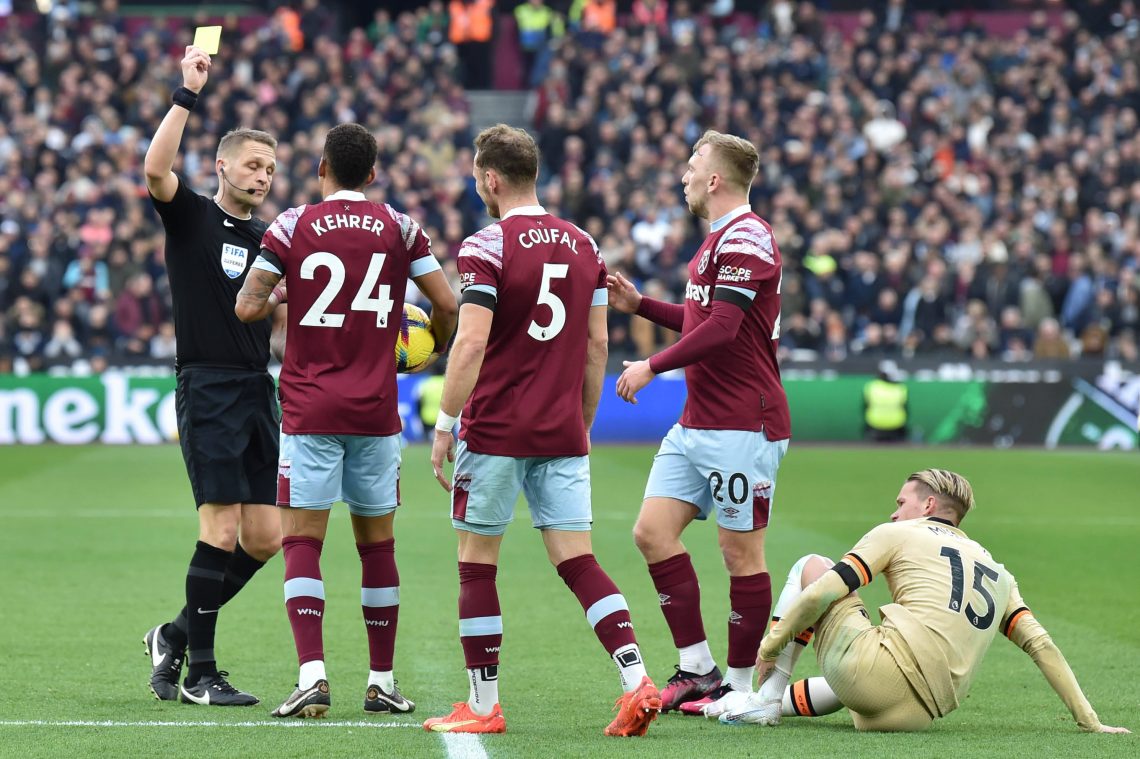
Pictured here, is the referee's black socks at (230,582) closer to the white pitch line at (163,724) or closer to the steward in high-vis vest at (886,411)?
the white pitch line at (163,724)

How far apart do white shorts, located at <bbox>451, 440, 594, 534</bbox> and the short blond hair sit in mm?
1428

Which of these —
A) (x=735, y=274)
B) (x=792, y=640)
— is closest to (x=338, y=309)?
(x=735, y=274)

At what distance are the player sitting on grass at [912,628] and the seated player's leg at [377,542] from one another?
1.52m

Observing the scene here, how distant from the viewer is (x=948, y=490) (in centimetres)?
620

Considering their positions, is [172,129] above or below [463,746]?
above

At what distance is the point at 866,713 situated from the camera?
5.99 metres

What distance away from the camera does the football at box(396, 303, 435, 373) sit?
21.9ft

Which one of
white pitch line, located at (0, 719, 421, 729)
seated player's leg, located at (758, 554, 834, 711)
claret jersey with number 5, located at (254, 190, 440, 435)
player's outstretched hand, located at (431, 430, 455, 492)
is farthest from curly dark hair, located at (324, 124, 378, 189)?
seated player's leg, located at (758, 554, 834, 711)

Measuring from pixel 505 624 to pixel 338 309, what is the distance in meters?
3.10

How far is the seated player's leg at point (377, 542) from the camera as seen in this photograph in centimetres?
638

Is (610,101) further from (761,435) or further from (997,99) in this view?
(761,435)

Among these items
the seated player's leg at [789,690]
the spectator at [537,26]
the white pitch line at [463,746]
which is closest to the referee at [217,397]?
the white pitch line at [463,746]

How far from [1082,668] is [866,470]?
1074 centimetres

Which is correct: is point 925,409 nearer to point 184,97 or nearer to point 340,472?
point 340,472
